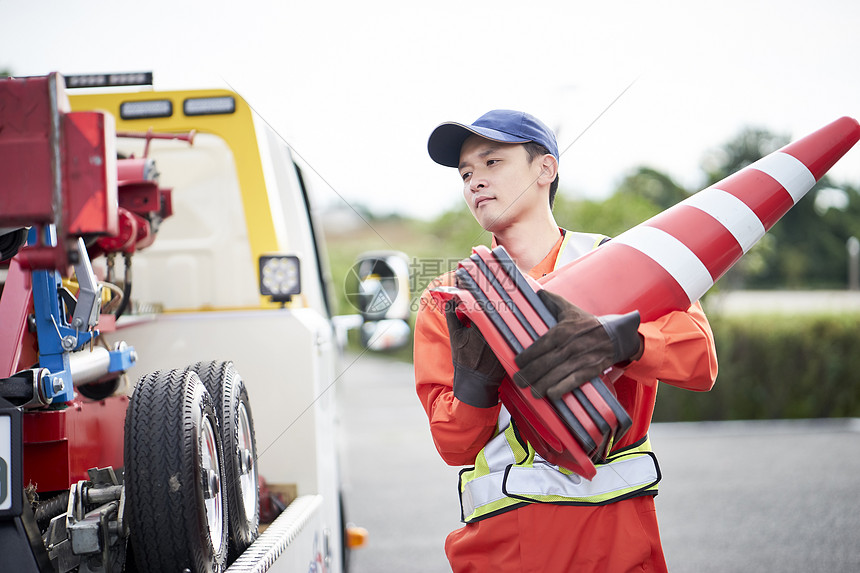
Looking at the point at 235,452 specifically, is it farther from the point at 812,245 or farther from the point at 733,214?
the point at 812,245

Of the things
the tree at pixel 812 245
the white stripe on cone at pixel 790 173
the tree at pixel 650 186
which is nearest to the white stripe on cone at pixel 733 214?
the white stripe on cone at pixel 790 173

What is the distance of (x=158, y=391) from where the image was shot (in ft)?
7.34

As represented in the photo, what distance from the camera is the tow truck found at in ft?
5.34

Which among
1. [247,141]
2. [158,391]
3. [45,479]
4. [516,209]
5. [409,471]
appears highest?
[247,141]

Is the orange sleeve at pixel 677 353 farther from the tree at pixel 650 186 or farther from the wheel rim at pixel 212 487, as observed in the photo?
the tree at pixel 650 186

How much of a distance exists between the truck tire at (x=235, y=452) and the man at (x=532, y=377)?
64cm

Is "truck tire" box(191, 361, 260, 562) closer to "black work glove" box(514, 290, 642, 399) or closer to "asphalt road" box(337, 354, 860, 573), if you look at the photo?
"black work glove" box(514, 290, 642, 399)

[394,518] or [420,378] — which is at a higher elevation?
[420,378]

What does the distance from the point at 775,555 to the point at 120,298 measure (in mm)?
5081

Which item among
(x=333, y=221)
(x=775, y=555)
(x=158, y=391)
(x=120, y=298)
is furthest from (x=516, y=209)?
(x=333, y=221)

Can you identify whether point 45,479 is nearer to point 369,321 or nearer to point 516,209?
point 516,209

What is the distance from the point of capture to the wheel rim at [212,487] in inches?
88.5

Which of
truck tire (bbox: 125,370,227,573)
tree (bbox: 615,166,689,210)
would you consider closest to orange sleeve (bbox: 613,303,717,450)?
truck tire (bbox: 125,370,227,573)

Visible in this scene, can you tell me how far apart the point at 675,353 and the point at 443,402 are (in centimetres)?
59
